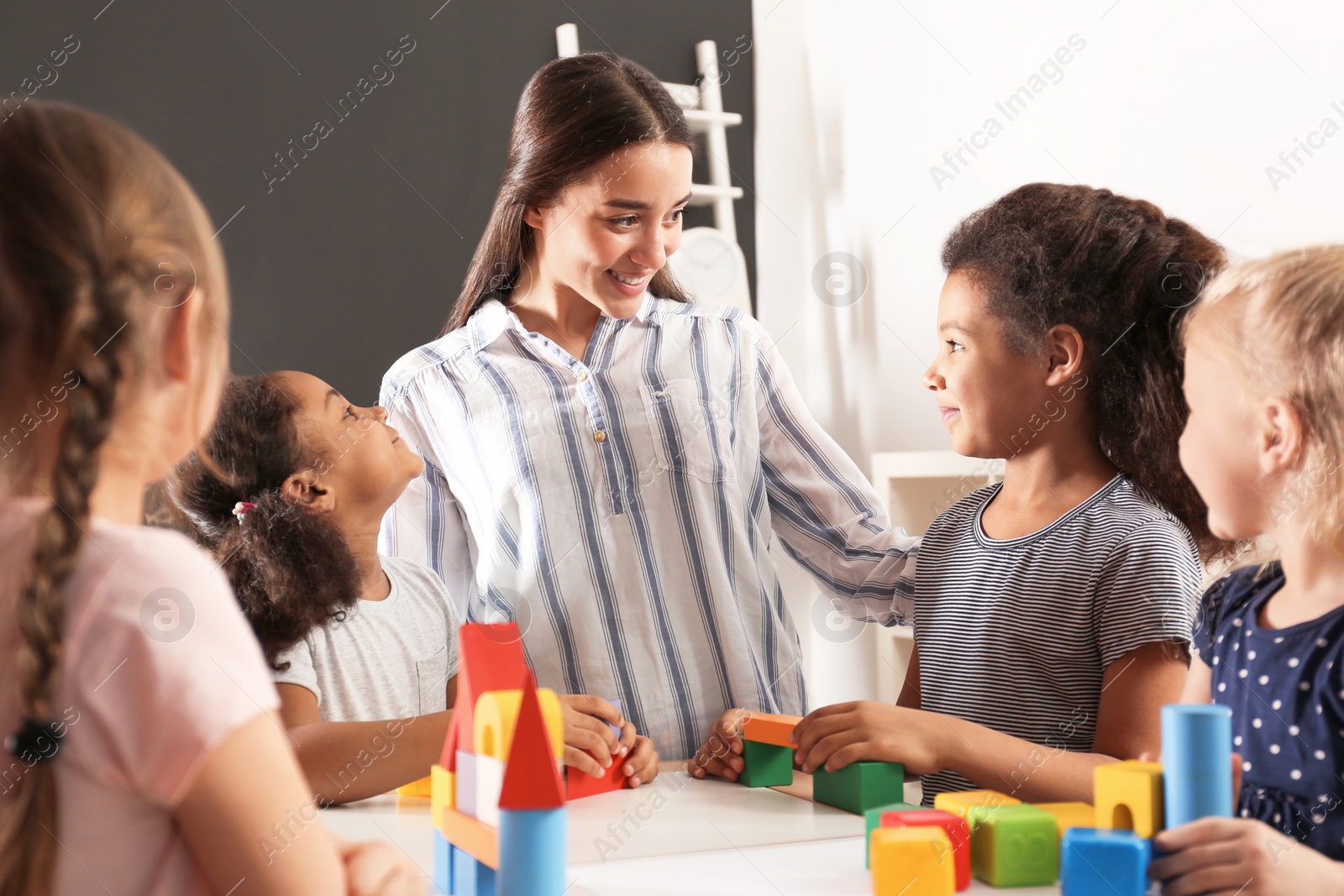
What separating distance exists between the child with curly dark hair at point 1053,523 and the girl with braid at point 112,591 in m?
0.61

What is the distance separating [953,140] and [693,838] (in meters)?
1.66

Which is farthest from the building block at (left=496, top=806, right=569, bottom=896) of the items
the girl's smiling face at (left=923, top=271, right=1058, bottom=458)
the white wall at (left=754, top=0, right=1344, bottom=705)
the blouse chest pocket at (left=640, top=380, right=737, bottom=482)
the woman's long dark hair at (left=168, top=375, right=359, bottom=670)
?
the white wall at (left=754, top=0, right=1344, bottom=705)

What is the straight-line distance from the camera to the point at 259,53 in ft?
6.52

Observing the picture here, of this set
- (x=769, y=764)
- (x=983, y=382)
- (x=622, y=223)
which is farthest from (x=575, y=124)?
(x=769, y=764)

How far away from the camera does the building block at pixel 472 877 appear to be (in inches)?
25.7

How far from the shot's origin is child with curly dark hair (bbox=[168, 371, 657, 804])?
101 centimetres

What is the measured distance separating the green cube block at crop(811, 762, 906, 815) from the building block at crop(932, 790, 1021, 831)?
0.52 ft

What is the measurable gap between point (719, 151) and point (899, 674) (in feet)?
3.94

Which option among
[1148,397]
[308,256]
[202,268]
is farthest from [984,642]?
[308,256]

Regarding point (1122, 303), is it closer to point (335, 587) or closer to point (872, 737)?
point (872, 737)

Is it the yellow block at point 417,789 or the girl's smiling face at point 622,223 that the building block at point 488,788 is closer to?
the yellow block at point 417,789

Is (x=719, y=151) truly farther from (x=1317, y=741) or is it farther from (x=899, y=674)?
(x=1317, y=741)

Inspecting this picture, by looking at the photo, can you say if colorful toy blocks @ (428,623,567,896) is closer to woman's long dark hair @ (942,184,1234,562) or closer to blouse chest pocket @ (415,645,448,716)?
blouse chest pocket @ (415,645,448,716)

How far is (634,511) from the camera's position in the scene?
1.41 metres
